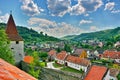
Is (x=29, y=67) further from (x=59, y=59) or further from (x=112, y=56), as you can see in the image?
(x=112, y=56)

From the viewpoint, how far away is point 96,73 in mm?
29203

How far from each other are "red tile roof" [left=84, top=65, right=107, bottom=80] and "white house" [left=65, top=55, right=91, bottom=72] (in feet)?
59.6

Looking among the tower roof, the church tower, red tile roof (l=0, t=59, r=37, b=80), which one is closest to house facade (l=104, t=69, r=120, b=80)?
the church tower

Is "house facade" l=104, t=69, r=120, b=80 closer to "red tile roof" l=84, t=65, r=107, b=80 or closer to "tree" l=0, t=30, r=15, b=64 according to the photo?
"red tile roof" l=84, t=65, r=107, b=80

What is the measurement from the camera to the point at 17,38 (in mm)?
30297

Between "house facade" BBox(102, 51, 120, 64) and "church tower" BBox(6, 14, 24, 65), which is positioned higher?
"church tower" BBox(6, 14, 24, 65)

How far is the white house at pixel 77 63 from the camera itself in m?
50.7

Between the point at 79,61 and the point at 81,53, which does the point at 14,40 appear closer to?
the point at 79,61

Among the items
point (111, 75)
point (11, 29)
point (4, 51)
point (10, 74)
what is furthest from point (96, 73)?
point (10, 74)

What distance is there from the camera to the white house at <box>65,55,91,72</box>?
50675 mm

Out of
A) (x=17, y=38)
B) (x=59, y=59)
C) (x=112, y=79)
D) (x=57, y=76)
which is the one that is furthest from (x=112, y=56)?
(x=57, y=76)

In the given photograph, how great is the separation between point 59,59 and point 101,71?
36.2m

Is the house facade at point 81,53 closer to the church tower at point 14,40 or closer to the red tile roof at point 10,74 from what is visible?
the church tower at point 14,40

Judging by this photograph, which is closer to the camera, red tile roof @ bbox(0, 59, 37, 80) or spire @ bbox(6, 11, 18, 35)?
red tile roof @ bbox(0, 59, 37, 80)
